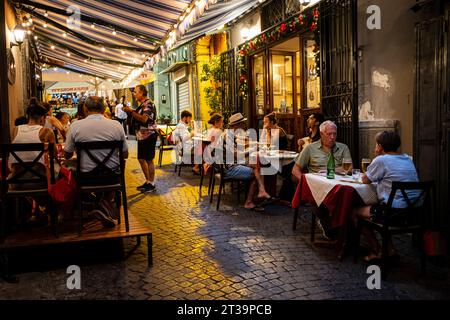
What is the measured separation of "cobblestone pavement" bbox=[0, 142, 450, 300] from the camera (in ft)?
11.5

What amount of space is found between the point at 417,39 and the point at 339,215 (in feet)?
7.81

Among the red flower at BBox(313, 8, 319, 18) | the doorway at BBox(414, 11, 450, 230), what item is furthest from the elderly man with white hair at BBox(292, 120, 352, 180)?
the red flower at BBox(313, 8, 319, 18)

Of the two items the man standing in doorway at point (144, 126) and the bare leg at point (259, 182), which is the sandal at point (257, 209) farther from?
the man standing in doorway at point (144, 126)

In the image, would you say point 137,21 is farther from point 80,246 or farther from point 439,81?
point 439,81

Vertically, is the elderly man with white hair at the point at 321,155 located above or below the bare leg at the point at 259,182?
above

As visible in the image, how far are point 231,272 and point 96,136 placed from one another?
2.14 m

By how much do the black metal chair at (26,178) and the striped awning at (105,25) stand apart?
4249 millimetres

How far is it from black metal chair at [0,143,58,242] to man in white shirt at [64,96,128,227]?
298 millimetres

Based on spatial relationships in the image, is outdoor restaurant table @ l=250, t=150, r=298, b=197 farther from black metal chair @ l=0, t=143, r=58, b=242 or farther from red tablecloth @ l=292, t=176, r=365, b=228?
black metal chair @ l=0, t=143, r=58, b=242

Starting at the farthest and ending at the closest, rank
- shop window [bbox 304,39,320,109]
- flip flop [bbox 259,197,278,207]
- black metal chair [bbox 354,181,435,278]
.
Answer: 1. shop window [bbox 304,39,320,109]
2. flip flop [bbox 259,197,278,207]
3. black metal chair [bbox 354,181,435,278]

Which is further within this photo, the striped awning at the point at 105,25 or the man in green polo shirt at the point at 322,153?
the striped awning at the point at 105,25

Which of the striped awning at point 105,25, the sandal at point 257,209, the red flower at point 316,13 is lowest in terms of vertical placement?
the sandal at point 257,209

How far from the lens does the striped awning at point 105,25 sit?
811 centimetres

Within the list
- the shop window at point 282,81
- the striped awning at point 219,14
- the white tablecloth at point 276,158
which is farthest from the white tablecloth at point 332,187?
the shop window at point 282,81
